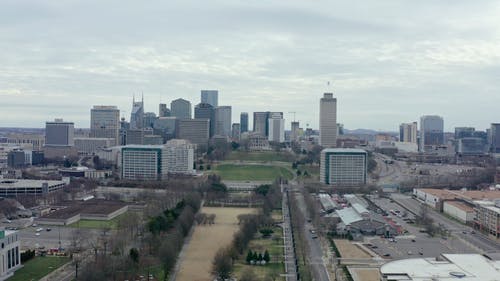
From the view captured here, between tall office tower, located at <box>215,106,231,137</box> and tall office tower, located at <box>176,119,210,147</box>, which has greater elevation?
tall office tower, located at <box>215,106,231,137</box>

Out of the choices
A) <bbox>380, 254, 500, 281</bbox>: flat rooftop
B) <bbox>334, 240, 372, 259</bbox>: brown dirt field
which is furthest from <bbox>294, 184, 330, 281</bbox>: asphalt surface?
<bbox>380, 254, 500, 281</bbox>: flat rooftop

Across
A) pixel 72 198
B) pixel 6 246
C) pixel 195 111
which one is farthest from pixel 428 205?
pixel 195 111

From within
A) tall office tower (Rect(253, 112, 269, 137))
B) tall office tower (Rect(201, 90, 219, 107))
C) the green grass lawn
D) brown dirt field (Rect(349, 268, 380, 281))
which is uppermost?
tall office tower (Rect(201, 90, 219, 107))

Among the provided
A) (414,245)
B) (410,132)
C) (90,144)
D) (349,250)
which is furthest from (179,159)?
(410,132)

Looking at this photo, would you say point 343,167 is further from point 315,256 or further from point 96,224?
point 315,256

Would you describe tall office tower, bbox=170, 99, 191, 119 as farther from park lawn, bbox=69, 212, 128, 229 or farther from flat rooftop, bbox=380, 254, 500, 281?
flat rooftop, bbox=380, 254, 500, 281

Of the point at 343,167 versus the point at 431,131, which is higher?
the point at 431,131
